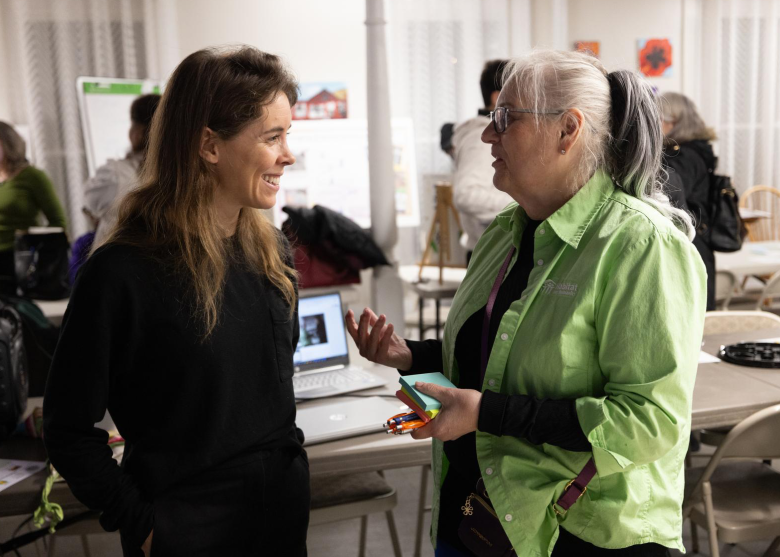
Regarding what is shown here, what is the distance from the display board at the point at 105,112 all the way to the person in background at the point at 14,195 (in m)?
1.67

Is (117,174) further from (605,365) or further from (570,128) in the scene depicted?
(605,365)

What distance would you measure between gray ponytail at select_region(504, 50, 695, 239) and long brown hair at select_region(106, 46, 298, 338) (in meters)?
0.48

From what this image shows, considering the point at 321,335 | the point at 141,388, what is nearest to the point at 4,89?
the point at 321,335

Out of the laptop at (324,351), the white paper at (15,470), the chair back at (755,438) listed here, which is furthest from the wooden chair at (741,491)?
the white paper at (15,470)

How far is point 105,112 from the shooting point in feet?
19.9

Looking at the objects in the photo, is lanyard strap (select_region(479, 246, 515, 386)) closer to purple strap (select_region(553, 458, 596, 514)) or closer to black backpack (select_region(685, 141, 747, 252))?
purple strap (select_region(553, 458, 596, 514))

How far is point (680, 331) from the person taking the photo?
3.92ft

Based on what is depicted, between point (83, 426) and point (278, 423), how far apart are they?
35 centimetres

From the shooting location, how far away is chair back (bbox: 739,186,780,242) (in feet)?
22.8

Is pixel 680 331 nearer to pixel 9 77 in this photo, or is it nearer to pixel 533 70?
pixel 533 70

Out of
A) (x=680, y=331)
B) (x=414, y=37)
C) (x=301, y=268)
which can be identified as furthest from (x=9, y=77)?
(x=680, y=331)

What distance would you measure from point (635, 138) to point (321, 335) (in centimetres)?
156

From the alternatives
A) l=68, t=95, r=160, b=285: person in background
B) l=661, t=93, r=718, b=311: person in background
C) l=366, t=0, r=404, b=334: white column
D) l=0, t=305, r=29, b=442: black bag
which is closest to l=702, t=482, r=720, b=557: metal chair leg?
l=661, t=93, r=718, b=311: person in background

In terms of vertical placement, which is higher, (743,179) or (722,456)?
(743,179)
